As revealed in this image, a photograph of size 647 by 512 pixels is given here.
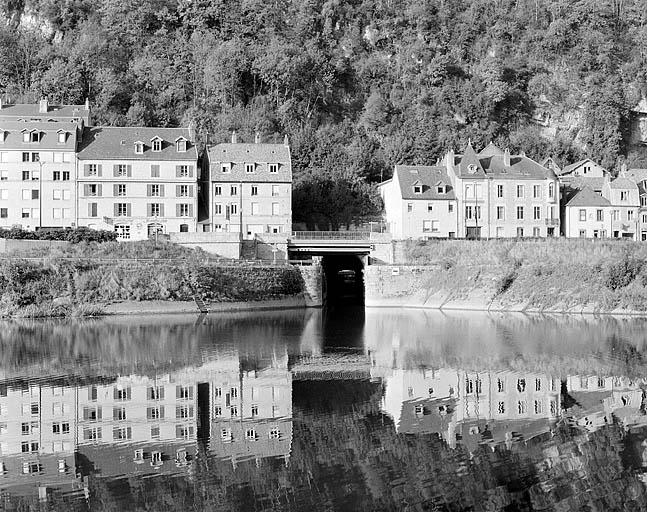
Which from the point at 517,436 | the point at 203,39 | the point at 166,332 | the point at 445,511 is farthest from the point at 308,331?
the point at 203,39

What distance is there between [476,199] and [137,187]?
94.8 ft

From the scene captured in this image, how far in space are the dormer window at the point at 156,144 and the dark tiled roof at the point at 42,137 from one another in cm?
640

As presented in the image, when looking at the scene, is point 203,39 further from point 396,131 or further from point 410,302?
point 410,302

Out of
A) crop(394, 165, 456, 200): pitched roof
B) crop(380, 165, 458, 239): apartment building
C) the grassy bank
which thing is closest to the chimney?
A: crop(394, 165, 456, 200): pitched roof

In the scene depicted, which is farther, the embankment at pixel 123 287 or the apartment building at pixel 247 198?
the apartment building at pixel 247 198

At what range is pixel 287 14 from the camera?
111812 mm

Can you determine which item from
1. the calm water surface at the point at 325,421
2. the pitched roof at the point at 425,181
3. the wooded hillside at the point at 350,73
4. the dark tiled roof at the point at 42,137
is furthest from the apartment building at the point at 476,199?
the calm water surface at the point at 325,421

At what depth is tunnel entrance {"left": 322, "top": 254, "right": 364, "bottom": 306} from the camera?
83.5 m

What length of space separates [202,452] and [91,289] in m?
40.0

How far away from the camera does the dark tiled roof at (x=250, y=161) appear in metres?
77.9

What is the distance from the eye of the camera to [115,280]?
6350 cm

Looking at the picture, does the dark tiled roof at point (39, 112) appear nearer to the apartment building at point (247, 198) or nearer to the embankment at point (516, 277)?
the apartment building at point (247, 198)

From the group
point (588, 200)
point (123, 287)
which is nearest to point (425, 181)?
point (588, 200)

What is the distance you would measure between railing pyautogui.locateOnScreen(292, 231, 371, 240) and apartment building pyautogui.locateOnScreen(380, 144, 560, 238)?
151 inches
